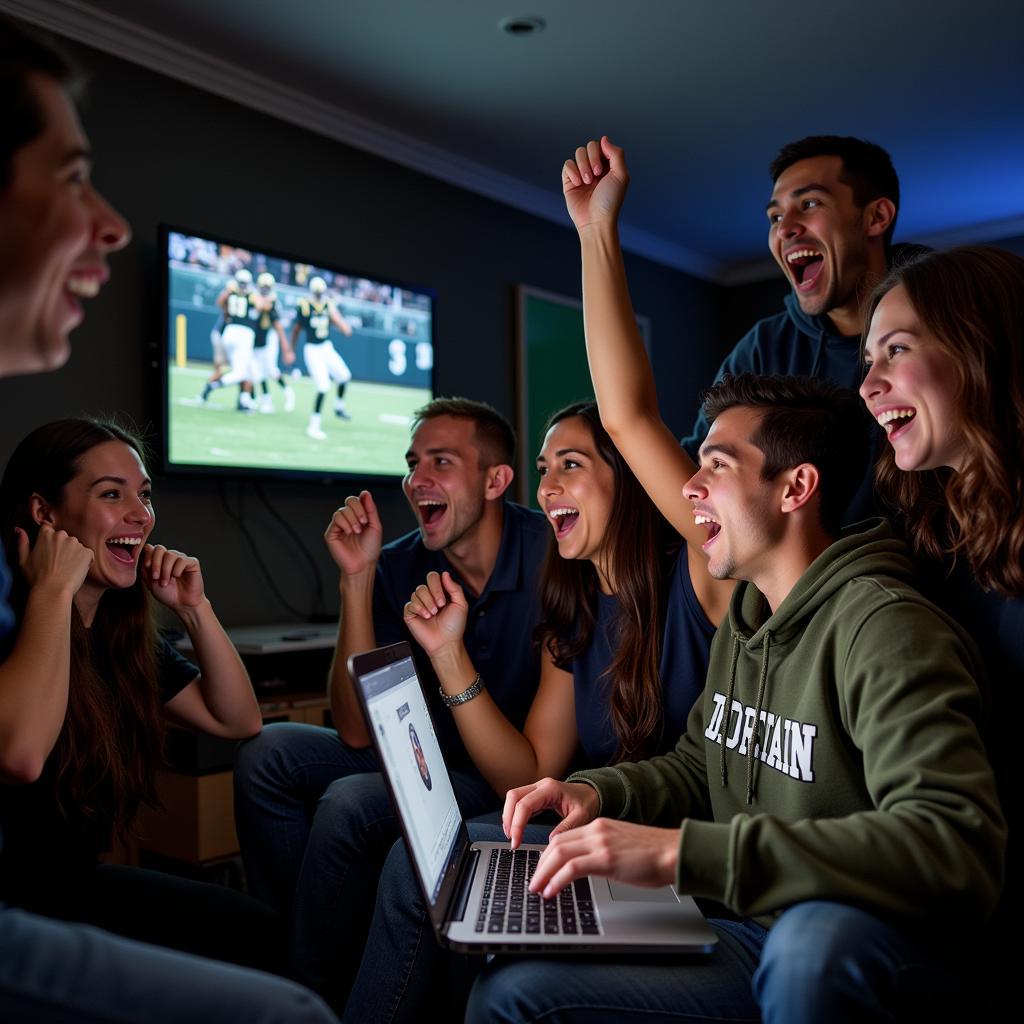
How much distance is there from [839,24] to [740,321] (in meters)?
3.05

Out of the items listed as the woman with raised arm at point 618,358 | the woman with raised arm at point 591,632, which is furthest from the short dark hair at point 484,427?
the woman with raised arm at point 618,358

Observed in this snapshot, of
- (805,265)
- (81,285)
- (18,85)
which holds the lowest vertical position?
(81,285)

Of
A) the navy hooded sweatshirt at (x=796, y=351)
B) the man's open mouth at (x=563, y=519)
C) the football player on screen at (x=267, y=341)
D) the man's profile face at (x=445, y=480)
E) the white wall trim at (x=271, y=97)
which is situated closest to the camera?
the man's open mouth at (x=563, y=519)

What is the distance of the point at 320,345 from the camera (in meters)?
3.81

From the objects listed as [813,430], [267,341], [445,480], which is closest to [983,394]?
[813,430]

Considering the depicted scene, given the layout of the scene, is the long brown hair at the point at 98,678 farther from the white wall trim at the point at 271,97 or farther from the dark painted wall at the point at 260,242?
the white wall trim at the point at 271,97

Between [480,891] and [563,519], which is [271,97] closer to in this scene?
[563,519]

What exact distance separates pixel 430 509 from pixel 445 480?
0.26 ft

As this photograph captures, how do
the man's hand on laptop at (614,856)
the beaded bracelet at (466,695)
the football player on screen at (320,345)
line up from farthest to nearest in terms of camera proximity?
the football player on screen at (320,345) → the beaded bracelet at (466,695) → the man's hand on laptop at (614,856)

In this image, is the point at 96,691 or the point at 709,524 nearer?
the point at 709,524

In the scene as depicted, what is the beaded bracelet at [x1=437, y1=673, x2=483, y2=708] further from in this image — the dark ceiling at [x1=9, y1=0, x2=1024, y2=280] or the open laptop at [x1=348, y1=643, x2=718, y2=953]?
the dark ceiling at [x1=9, y1=0, x2=1024, y2=280]

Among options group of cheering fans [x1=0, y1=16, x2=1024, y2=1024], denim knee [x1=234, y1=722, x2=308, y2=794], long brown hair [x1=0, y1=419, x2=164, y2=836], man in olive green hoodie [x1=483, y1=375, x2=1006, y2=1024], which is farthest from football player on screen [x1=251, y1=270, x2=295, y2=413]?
man in olive green hoodie [x1=483, y1=375, x2=1006, y2=1024]

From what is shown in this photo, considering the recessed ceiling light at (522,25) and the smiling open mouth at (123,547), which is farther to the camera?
the recessed ceiling light at (522,25)

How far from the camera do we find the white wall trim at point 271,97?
10.5 feet
